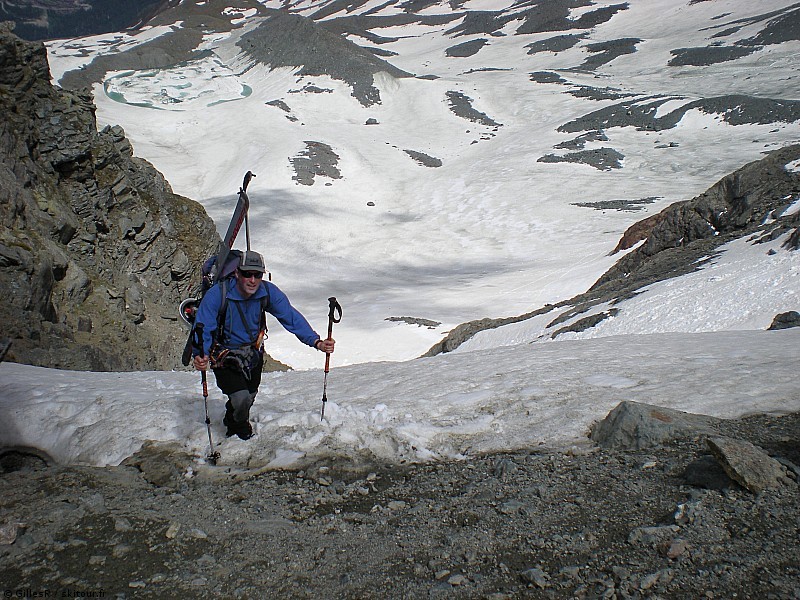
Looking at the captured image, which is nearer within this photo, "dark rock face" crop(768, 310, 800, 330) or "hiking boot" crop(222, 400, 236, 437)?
"hiking boot" crop(222, 400, 236, 437)

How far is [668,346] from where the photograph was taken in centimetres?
991

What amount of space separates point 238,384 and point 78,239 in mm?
14250

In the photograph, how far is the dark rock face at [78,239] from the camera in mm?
13523

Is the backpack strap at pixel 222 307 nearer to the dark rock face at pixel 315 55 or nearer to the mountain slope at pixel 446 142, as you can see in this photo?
the mountain slope at pixel 446 142

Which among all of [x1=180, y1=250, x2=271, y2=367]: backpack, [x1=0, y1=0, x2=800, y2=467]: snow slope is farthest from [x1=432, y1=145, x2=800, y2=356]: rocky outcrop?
[x1=180, y1=250, x2=271, y2=367]: backpack

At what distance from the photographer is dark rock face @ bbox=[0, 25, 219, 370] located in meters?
13.5

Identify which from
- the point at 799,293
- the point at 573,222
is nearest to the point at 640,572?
the point at 799,293

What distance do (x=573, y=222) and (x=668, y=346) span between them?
3779cm

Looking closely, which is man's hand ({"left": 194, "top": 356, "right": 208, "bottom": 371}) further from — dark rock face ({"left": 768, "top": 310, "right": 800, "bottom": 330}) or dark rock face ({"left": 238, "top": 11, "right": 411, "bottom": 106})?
dark rock face ({"left": 238, "top": 11, "right": 411, "bottom": 106})

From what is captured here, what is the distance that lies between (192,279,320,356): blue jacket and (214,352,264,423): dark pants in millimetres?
257

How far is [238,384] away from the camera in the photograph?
589 cm

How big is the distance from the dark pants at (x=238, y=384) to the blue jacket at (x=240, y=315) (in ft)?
0.84

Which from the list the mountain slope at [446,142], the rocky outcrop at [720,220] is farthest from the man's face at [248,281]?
the mountain slope at [446,142]

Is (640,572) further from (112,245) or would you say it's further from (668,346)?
(112,245)
